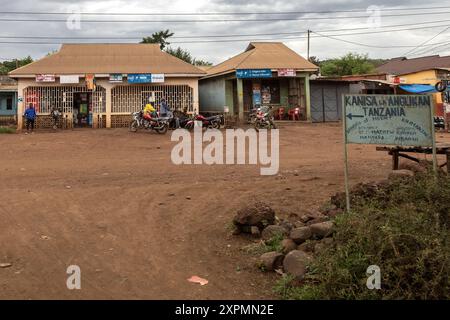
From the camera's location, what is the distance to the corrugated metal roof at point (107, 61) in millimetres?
25583

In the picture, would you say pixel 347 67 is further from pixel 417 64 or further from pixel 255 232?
pixel 255 232

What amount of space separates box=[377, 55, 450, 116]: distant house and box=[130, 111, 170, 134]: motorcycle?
12762 mm

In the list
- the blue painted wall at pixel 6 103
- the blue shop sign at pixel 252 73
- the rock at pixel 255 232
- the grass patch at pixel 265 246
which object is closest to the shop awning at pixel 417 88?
the blue shop sign at pixel 252 73

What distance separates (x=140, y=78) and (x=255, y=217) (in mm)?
20333

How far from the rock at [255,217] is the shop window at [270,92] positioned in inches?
871

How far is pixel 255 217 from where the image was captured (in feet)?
20.5

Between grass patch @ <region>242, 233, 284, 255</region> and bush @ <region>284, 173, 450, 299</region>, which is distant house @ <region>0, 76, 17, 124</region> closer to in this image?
grass patch @ <region>242, 233, 284, 255</region>

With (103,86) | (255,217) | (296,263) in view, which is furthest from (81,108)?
(296,263)

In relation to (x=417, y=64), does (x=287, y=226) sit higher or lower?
lower

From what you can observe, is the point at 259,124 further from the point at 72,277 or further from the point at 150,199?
the point at 72,277

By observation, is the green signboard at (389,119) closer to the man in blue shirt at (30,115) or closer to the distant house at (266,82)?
the distant house at (266,82)

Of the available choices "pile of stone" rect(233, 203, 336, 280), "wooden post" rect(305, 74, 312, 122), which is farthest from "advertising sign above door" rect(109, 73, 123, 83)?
"pile of stone" rect(233, 203, 336, 280)

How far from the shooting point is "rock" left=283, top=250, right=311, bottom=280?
470 centimetres

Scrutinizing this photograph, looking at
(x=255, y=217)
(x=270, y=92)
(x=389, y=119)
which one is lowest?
(x=255, y=217)
